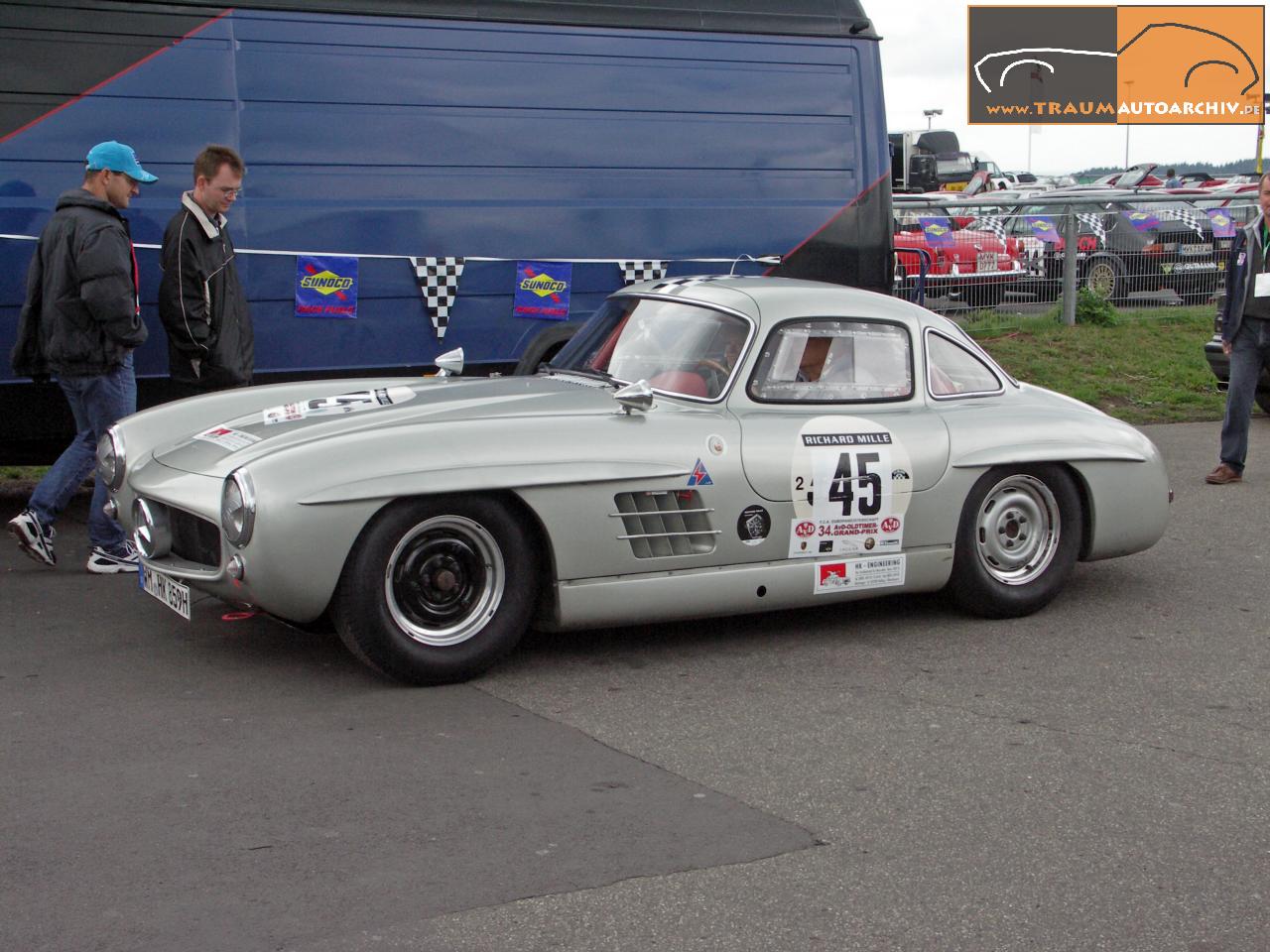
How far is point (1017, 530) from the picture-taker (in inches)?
235

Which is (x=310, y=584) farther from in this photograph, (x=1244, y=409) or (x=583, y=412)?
(x=1244, y=409)

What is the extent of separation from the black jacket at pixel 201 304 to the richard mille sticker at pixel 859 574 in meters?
3.05

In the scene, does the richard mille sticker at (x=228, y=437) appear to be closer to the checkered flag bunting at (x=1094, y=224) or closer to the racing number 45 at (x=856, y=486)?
the racing number 45 at (x=856, y=486)

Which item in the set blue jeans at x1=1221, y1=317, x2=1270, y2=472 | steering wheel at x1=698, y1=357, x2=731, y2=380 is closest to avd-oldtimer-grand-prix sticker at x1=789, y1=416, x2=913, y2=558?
steering wheel at x1=698, y1=357, x2=731, y2=380

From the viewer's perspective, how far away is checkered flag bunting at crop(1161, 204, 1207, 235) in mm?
14305

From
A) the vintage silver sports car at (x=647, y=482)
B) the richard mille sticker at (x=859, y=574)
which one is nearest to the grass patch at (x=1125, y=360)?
the vintage silver sports car at (x=647, y=482)

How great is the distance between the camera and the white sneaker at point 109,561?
6469 mm

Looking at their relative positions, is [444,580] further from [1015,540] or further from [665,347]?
[1015,540]

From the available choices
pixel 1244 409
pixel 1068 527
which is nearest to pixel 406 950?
pixel 1068 527

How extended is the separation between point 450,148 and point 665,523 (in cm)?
366

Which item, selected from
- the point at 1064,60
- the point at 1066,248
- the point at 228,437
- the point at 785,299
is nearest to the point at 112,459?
the point at 228,437

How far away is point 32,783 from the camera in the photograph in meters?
3.94

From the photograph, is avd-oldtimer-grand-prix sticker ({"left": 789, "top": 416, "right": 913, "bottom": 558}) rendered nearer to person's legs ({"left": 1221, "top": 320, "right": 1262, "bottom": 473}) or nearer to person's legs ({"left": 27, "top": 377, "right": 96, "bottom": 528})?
person's legs ({"left": 27, "top": 377, "right": 96, "bottom": 528})

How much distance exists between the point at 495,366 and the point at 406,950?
17.9 feet
